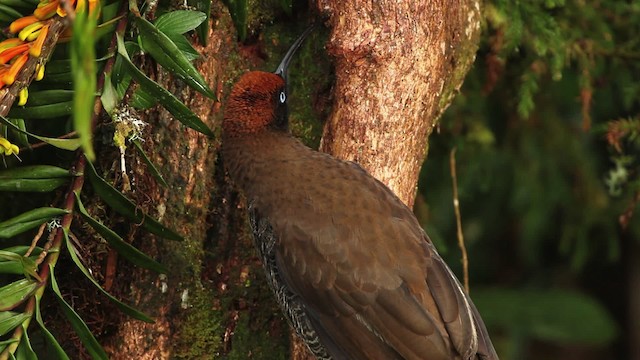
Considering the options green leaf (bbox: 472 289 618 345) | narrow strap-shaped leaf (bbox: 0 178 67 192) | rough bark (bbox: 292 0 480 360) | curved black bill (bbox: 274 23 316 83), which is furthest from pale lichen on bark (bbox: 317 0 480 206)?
green leaf (bbox: 472 289 618 345)

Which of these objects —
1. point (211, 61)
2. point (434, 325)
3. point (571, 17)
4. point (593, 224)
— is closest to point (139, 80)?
point (211, 61)

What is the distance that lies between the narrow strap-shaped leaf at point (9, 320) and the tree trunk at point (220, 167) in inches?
19.8

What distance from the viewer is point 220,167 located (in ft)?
11.5

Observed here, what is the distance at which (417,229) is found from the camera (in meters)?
3.32

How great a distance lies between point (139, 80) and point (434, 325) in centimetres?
113

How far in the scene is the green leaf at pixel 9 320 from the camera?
2.88 m

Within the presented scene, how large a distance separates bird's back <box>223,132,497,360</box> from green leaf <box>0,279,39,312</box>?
0.73m

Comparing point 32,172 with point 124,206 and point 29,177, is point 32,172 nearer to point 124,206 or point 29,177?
point 29,177

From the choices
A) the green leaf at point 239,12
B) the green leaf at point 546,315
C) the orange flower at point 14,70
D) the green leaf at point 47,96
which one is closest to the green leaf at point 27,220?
the green leaf at point 47,96

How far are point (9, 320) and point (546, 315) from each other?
462cm

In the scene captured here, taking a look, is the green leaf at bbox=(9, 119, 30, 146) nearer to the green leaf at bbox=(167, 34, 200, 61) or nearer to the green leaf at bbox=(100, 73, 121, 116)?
the green leaf at bbox=(100, 73, 121, 116)

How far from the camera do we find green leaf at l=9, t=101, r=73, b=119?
2996 mm

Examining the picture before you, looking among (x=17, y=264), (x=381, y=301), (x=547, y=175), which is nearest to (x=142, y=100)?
(x=17, y=264)

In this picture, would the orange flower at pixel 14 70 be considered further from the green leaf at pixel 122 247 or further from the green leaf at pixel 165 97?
the green leaf at pixel 122 247
